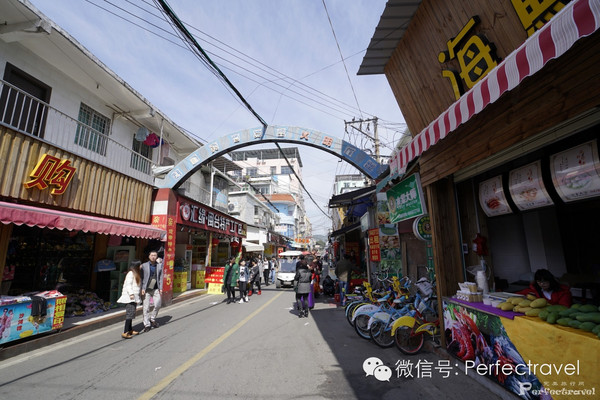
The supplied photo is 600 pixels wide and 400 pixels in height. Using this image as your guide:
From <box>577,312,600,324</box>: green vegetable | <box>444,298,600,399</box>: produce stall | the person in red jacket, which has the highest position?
the person in red jacket

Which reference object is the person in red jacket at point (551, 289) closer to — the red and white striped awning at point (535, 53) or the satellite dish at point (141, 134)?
the red and white striped awning at point (535, 53)

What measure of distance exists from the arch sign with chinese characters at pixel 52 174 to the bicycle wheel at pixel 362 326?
843cm

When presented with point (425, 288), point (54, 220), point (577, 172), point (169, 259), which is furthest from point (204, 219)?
point (577, 172)

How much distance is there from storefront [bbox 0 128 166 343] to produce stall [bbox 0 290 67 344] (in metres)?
0.02

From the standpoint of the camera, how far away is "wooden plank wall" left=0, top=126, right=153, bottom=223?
246 inches

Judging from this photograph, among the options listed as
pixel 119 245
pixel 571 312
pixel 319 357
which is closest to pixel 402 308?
pixel 319 357

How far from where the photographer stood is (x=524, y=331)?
308 centimetres

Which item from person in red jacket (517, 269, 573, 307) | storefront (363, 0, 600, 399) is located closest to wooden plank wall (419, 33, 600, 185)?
storefront (363, 0, 600, 399)

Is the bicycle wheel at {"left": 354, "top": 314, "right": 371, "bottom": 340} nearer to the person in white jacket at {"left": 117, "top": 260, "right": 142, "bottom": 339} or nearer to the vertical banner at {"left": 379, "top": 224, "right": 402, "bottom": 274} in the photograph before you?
the vertical banner at {"left": 379, "top": 224, "right": 402, "bottom": 274}

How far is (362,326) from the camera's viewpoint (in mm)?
5934

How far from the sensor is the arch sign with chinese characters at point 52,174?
6.68m

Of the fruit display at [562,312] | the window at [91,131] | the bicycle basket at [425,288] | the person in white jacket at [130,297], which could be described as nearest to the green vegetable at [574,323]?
the fruit display at [562,312]

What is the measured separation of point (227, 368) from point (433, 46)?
6447mm

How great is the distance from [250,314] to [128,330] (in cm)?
346
